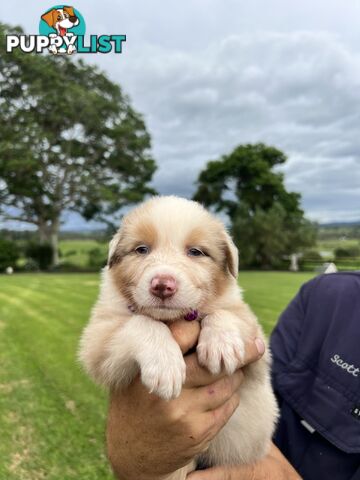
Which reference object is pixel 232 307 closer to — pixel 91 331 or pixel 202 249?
pixel 202 249

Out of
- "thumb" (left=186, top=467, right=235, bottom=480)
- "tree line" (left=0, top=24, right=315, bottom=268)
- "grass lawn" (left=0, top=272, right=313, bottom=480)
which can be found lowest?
"grass lawn" (left=0, top=272, right=313, bottom=480)

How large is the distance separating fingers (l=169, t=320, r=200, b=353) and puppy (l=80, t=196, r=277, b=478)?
0.04 meters

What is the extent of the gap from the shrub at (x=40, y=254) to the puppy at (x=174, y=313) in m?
33.1

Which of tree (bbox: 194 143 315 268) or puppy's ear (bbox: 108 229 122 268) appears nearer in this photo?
puppy's ear (bbox: 108 229 122 268)

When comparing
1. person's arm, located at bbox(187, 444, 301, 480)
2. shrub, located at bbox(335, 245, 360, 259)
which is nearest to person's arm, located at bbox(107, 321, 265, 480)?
person's arm, located at bbox(187, 444, 301, 480)

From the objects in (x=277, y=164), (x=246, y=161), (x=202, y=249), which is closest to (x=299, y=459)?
(x=202, y=249)

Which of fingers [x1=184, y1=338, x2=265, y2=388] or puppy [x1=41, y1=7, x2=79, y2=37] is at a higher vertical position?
puppy [x1=41, y1=7, x2=79, y2=37]

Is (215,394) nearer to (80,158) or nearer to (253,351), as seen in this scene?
(253,351)

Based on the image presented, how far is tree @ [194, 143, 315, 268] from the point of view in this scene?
104 ft

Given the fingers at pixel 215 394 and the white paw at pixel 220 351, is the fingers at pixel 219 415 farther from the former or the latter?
the white paw at pixel 220 351

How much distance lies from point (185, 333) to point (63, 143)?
120 feet

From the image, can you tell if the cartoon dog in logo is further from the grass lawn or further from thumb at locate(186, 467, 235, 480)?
thumb at locate(186, 467, 235, 480)

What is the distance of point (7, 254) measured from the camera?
3173 centimetres

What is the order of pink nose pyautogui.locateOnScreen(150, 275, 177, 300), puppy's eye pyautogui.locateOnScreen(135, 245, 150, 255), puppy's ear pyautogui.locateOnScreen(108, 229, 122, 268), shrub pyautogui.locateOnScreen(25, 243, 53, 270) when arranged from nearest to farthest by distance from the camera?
Answer: 1. pink nose pyautogui.locateOnScreen(150, 275, 177, 300)
2. puppy's eye pyautogui.locateOnScreen(135, 245, 150, 255)
3. puppy's ear pyautogui.locateOnScreen(108, 229, 122, 268)
4. shrub pyautogui.locateOnScreen(25, 243, 53, 270)
